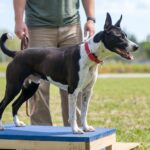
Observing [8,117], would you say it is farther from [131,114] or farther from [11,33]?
[11,33]

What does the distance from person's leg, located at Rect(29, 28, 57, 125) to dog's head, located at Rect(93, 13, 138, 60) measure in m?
1.36

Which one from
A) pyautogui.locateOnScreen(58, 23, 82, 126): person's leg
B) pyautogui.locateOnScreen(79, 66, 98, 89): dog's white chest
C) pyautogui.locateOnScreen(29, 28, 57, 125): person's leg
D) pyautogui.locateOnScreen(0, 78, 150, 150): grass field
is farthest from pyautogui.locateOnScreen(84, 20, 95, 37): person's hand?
pyautogui.locateOnScreen(0, 78, 150, 150): grass field

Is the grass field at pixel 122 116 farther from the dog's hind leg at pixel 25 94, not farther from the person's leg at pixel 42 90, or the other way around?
the dog's hind leg at pixel 25 94

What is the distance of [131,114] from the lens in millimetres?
12008

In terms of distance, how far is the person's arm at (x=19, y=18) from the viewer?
6492 mm

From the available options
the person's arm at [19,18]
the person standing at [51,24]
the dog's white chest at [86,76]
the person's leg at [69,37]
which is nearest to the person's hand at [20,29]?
the person's arm at [19,18]

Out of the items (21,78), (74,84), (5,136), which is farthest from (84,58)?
(5,136)

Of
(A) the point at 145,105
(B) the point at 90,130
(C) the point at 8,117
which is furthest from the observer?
(A) the point at 145,105

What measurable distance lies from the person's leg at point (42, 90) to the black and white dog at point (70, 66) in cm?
59

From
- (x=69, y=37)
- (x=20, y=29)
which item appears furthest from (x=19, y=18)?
(x=69, y=37)

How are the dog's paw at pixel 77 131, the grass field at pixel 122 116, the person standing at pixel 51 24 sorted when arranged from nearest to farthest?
the dog's paw at pixel 77 131, the person standing at pixel 51 24, the grass field at pixel 122 116

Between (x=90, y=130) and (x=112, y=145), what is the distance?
54cm

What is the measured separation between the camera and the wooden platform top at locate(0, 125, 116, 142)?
5589mm

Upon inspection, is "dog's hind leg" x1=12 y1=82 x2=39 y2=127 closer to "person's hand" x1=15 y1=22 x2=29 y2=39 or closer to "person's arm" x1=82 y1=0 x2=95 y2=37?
"person's hand" x1=15 y1=22 x2=29 y2=39
